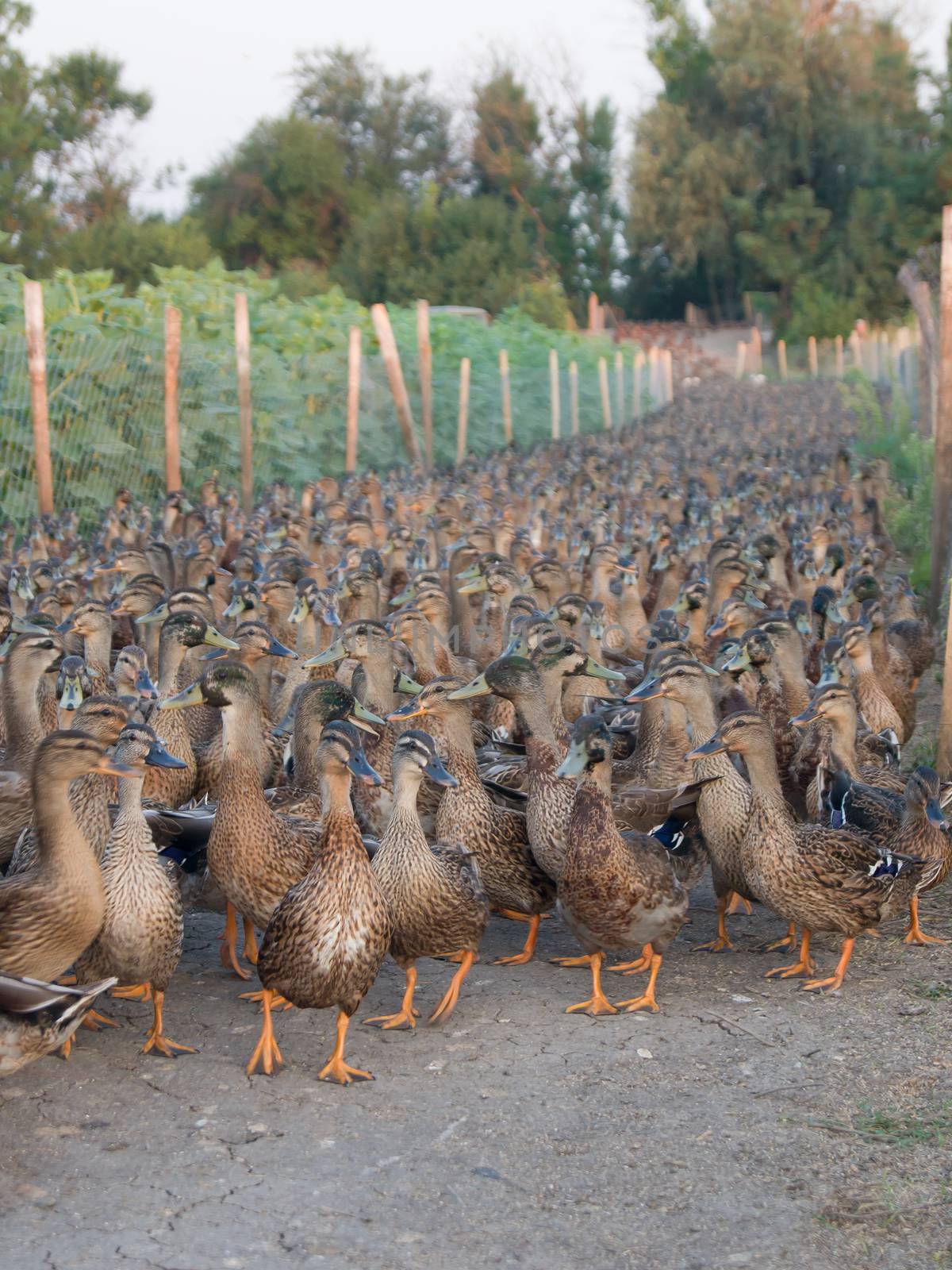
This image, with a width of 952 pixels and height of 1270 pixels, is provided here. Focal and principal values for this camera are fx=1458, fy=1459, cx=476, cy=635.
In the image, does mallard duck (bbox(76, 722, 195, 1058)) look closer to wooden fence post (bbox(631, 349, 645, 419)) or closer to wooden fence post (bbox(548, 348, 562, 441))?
wooden fence post (bbox(548, 348, 562, 441))

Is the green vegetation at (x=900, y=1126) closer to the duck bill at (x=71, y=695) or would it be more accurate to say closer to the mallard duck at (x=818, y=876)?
the mallard duck at (x=818, y=876)

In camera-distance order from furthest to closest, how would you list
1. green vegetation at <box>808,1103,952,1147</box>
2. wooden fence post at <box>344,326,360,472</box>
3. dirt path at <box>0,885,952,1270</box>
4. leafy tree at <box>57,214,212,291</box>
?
leafy tree at <box>57,214,212,291</box>
wooden fence post at <box>344,326,360,472</box>
green vegetation at <box>808,1103,952,1147</box>
dirt path at <box>0,885,952,1270</box>

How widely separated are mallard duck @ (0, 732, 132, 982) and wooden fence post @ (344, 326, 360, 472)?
1560 cm

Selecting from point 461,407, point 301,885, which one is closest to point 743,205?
point 461,407

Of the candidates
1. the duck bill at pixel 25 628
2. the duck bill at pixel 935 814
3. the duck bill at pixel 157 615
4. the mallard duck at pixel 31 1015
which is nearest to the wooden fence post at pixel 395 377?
the duck bill at pixel 157 615

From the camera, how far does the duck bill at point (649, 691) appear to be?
22.3 feet

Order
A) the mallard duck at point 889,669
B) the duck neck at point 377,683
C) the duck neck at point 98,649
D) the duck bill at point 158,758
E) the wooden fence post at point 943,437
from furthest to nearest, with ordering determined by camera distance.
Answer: the wooden fence post at point 943,437 → the mallard duck at point 889,669 → the duck neck at point 98,649 → the duck neck at point 377,683 → the duck bill at point 158,758

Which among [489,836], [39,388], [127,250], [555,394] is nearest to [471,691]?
[489,836]

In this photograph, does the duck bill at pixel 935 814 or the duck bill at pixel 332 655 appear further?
the duck bill at pixel 332 655

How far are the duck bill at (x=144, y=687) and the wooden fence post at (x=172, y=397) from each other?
8513mm

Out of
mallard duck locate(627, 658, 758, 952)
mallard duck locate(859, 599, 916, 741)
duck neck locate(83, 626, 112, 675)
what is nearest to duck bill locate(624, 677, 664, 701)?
mallard duck locate(627, 658, 758, 952)

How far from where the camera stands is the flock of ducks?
5.02 meters

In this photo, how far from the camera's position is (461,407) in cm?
2445

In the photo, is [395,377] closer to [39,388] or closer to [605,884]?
[39,388]
